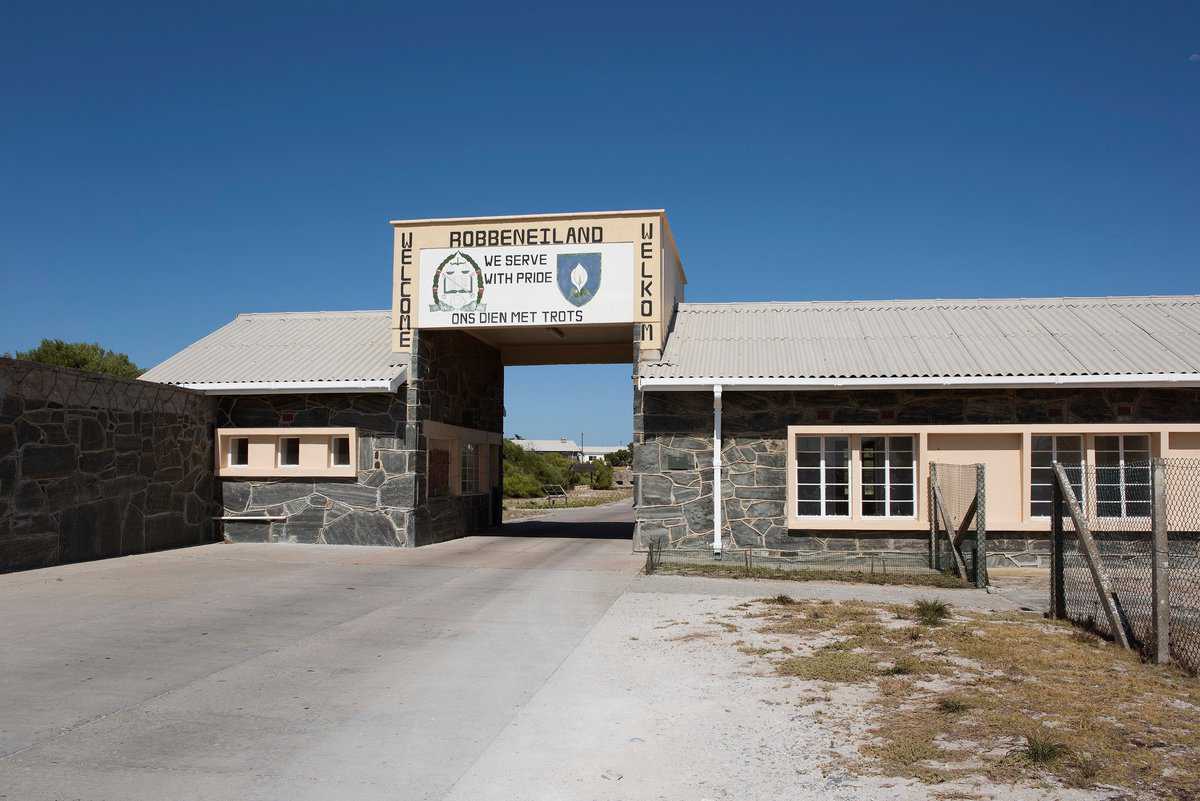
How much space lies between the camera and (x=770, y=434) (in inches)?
649

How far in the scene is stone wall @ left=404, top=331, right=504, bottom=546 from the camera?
60.4 ft

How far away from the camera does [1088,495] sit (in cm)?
1588

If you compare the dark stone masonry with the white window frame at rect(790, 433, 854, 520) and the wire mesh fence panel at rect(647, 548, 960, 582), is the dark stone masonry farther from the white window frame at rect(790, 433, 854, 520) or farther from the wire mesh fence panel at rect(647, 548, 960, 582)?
the white window frame at rect(790, 433, 854, 520)

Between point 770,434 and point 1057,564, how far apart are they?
6254mm

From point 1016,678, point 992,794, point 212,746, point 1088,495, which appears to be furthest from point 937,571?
point 212,746

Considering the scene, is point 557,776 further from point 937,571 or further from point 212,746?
point 937,571

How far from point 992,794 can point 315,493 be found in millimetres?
15495

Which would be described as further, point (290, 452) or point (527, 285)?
point (290, 452)

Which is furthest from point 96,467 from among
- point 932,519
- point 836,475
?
point 932,519

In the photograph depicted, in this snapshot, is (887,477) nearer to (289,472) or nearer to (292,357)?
(289,472)

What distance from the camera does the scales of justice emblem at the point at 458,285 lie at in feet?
60.3

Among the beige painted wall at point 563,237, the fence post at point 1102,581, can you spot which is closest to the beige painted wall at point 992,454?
the beige painted wall at point 563,237

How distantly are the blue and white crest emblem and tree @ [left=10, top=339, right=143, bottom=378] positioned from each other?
25416 mm

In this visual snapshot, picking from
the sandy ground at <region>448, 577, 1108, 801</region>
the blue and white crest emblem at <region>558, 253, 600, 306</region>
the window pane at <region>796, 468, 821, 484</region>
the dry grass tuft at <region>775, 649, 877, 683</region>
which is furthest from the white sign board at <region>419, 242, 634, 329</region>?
the dry grass tuft at <region>775, 649, 877, 683</region>
